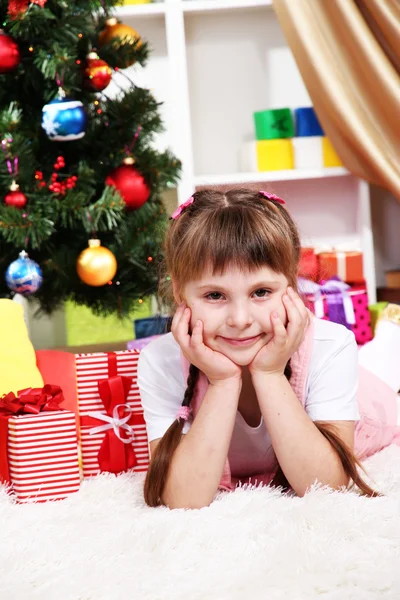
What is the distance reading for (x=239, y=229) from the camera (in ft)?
3.84

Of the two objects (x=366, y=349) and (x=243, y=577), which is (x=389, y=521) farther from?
(x=366, y=349)

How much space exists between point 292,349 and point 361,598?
16.4 inches

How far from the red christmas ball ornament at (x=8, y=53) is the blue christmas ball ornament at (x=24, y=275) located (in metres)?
0.41

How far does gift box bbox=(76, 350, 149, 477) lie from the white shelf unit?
3.96 ft

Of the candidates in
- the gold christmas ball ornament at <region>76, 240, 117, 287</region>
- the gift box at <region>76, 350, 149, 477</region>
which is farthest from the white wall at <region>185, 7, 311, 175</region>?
the gift box at <region>76, 350, 149, 477</region>

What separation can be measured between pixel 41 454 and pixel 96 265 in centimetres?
63

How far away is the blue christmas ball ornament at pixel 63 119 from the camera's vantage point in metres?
1.77

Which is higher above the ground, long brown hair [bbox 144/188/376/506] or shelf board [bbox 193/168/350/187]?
shelf board [bbox 193/168/350/187]

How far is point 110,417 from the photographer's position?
1.50 m

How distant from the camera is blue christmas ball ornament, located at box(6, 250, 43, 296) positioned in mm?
1810

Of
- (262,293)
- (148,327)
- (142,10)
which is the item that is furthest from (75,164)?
(262,293)

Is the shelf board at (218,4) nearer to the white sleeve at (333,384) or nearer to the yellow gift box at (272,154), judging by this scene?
the yellow gift box at (272,154)

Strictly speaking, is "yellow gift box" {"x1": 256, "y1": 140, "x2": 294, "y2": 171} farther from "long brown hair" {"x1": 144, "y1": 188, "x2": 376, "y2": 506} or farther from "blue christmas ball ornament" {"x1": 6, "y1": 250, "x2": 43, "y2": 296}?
"long brown hair" {"x1": 144, "y1": 188, "x2": 376, "y2": 506}

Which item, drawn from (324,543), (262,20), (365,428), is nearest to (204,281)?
(324,543)
